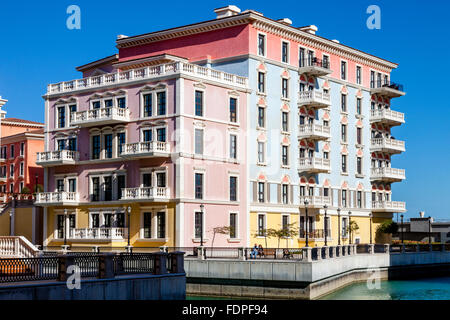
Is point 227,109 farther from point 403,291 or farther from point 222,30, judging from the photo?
point 403,291

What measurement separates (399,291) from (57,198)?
999 inches

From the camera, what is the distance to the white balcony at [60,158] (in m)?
59.5

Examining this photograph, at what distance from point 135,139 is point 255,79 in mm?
9887

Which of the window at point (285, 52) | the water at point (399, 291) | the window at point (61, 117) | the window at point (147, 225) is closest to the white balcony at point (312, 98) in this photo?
the window at point (285, 52)

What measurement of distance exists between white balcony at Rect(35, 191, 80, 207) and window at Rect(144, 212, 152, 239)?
6.57 meters

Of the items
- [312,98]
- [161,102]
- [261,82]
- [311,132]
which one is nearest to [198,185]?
[161,102]

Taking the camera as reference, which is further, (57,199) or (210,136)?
(57,199)

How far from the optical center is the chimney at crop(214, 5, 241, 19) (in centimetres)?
6109

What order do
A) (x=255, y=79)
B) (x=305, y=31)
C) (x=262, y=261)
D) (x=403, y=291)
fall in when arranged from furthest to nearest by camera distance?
(x=305, y=31)
(x=255, y=79)
(x=403, y=291)
(x=262, y=261)

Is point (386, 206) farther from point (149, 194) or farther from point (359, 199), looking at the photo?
point (149, 194)

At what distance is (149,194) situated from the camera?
53.8 meters

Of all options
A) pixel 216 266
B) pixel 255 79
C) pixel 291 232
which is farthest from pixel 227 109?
pixel 216 266

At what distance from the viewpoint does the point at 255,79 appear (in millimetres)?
58812

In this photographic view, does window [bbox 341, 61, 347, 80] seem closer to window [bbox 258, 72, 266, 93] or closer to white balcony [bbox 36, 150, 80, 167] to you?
window [bbox 258, 72, 266, 93]
